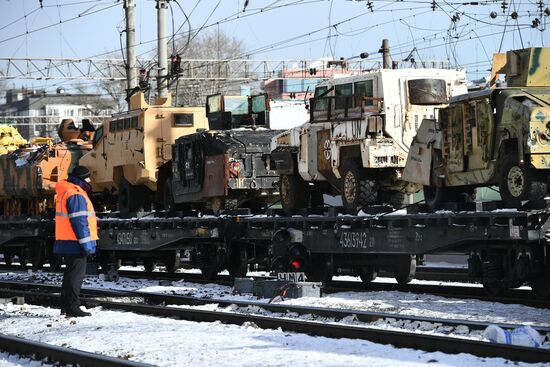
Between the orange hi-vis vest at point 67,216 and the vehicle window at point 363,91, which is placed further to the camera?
the vehicle window at point 363,91

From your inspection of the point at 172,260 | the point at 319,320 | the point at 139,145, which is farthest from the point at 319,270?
the point at 139,145

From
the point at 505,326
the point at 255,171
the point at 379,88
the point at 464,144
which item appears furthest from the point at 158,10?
the point at 505,326

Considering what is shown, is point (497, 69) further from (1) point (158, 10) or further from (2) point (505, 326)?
(1) point (158, 10)

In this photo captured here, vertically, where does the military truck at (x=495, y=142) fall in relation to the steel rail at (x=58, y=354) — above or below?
above

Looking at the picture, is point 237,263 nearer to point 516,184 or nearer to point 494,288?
point 494,288

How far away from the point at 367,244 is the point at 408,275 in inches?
72.8

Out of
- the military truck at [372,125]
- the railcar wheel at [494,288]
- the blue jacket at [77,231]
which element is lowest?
the railcar wheel at [494,288]

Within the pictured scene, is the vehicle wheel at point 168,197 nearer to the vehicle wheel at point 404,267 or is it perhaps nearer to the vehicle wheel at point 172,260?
the vehicle wheel at point 172,260

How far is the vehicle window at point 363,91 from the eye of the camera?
60.9 ft

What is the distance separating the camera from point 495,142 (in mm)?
15648

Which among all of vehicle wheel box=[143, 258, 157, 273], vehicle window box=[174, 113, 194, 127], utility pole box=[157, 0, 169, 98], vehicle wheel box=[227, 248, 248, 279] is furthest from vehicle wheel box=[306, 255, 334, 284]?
utility pole box=[157, 0, 169, 98]

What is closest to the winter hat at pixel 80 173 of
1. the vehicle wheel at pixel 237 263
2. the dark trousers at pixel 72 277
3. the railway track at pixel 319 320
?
the dark trousers at pixel 72 277

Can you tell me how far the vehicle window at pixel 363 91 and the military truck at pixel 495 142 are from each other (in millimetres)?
1235

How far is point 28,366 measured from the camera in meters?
11.1
